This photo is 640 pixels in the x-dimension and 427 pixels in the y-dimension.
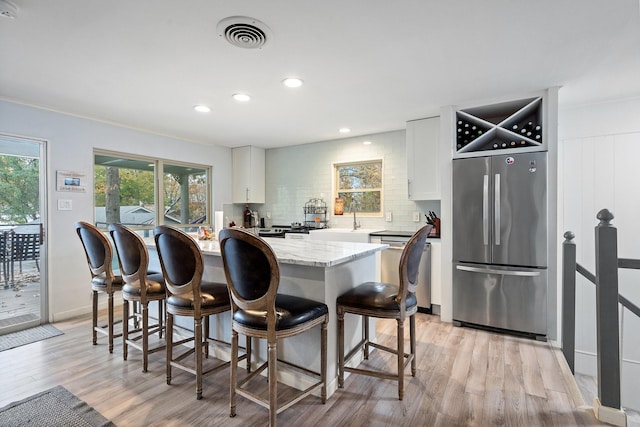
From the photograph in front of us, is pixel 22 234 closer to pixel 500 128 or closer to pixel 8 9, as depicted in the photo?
pixel 8 9

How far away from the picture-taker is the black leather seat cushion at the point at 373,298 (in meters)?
2.06

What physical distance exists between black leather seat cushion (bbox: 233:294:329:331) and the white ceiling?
5.56ft

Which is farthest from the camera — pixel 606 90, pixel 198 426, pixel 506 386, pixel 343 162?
pixel 343 162

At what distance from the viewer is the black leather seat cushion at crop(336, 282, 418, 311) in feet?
6.75

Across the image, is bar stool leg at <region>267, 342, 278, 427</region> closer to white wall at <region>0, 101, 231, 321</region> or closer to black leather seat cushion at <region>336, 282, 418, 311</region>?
black leather seat cushion at <region>336, 282, 418, 311</region>

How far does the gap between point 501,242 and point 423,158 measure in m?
1.37

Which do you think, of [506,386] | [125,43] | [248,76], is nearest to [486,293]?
[506,386]

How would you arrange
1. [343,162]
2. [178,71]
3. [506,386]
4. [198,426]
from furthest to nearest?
[343,162]
[178,71]
[506,386]
[198,426]

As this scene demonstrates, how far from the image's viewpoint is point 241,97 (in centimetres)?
329

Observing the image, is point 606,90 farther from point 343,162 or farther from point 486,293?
point 343,162

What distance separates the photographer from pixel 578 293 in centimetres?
360

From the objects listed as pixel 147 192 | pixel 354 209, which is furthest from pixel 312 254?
pixel 147 192

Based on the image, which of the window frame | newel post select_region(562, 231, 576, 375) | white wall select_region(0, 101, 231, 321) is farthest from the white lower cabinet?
white wall select_region(0, 101, 231, 321)

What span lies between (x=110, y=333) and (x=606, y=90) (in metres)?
5.04
